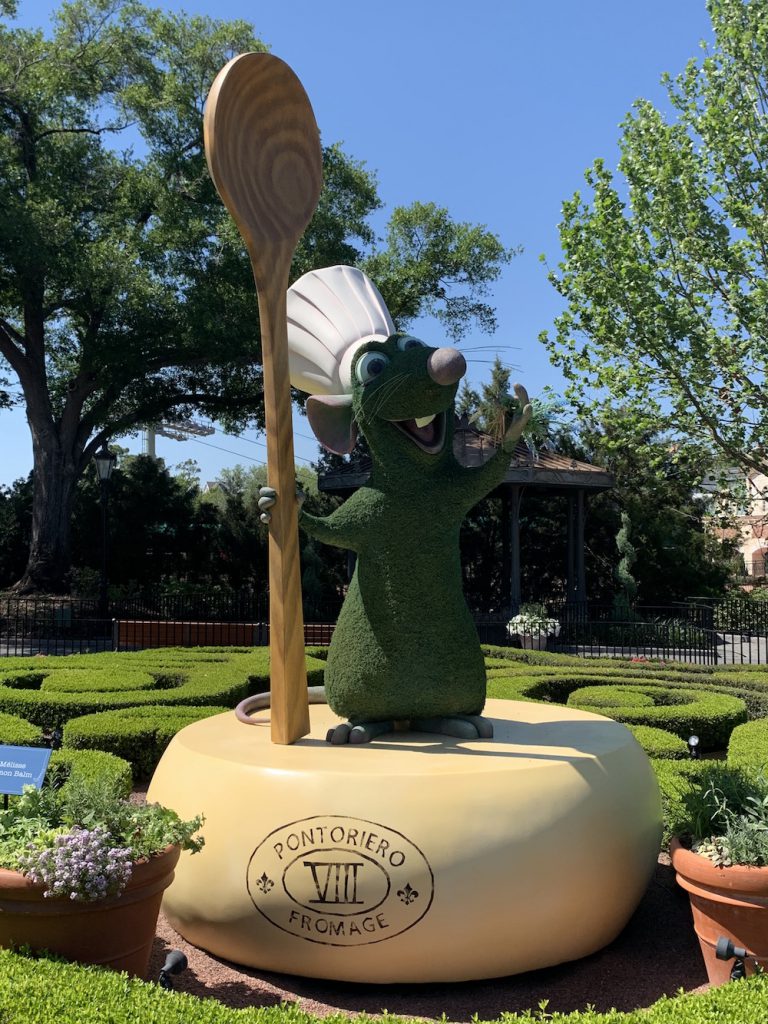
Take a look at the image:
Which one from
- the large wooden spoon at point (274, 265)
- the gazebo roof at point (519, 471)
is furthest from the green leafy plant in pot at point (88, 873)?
the gazebo roof at point (519, 471)

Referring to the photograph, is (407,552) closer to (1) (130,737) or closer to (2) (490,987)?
(2) (490,987)

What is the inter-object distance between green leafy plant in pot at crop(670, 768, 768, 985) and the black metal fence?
434 inches

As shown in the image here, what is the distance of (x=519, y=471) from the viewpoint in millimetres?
18484

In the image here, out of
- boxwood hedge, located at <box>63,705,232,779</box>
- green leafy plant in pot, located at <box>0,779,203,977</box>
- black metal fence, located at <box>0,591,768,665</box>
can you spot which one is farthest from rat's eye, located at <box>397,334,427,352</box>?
black metal fence, located at <box>0,591,768,665</box>

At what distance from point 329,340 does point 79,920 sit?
3.29 meters

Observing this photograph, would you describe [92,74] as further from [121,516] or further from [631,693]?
[631,693]

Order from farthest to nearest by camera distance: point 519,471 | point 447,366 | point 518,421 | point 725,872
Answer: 1. point 519,471
2. point 518,421
3. point 447,366
4. point 725,872

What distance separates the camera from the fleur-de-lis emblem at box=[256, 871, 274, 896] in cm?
378

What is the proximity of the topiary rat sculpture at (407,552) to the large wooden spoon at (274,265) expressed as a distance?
219mm

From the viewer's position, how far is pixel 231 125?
4.45m

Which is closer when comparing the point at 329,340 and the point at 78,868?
the point at 78,868

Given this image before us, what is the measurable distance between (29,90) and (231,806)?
21221mm

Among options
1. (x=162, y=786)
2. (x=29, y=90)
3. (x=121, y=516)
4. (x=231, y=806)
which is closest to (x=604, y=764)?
(x=231, y=806)

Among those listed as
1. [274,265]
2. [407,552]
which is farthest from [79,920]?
[274,265]
